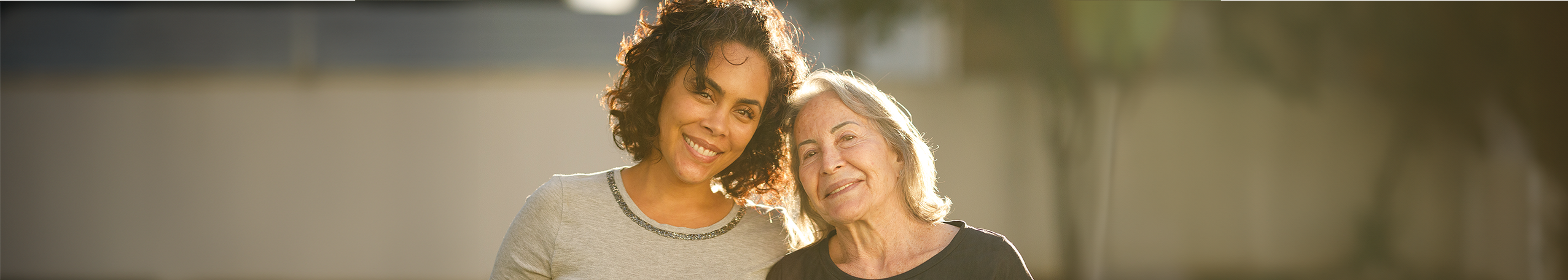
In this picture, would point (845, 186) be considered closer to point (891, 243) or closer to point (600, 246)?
point (891, 243)

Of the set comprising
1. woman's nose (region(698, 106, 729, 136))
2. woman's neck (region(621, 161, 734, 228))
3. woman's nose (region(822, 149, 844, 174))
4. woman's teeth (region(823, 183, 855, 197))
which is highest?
woman's nose (region(698, 106, 729, 136))

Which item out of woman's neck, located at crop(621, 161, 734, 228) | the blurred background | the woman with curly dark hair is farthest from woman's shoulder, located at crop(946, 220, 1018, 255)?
the blurred background

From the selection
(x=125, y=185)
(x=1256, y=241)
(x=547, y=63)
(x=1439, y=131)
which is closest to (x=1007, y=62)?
(x=1256, y=241)

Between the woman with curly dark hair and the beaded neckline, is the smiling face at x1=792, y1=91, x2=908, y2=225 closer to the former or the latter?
the woman with curly dark hair

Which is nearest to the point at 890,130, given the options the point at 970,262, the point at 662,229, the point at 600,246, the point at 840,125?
the point at 840,125

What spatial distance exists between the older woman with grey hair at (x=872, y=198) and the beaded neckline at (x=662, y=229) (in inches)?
7.1

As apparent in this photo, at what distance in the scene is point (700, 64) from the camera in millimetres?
2359

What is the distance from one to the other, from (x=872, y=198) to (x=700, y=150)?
1.49 feet

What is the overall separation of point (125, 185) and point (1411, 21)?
9246mm

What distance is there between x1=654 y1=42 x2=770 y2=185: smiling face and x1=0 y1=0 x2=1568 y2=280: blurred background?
11.4 feet

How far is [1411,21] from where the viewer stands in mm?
5391

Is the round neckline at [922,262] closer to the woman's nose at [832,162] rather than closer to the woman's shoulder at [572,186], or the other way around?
the woman's nose at [832,162]

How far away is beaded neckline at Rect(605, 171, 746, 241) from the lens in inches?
99.4

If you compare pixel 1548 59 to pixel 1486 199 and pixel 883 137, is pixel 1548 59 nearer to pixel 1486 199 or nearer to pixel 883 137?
pixel 1486 199
